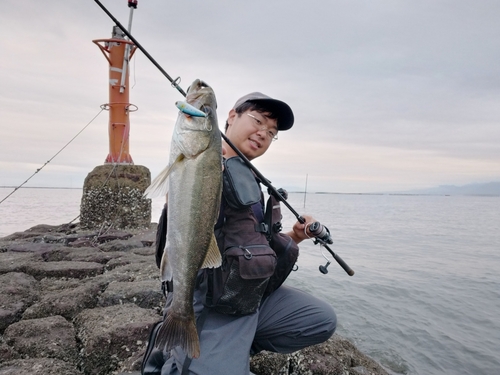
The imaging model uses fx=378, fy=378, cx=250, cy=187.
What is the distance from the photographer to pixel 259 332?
319 centimetres

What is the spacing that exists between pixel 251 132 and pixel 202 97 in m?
0.89

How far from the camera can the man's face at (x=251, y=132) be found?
326 cm

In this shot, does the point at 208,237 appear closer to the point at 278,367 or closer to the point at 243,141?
the point at 243,141

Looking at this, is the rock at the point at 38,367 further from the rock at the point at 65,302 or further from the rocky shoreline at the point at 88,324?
the rock at the point at 65,302

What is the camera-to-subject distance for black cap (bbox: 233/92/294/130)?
320 centimetres

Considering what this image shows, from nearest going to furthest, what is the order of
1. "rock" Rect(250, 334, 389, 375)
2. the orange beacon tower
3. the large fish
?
the large fish, "rock" Rect(250, 334, 389, 375), the orange beacon tower

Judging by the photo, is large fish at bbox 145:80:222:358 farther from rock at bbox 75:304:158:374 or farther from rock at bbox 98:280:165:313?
rock at bbox 98:280:165:313

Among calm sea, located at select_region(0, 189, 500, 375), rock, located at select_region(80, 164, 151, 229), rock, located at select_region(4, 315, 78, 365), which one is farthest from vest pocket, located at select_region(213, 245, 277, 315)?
rock, located at select_region(80, 164, 151, 229)

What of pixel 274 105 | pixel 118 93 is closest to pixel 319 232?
pixel 274 105

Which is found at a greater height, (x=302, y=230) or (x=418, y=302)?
(x=302, y=230)

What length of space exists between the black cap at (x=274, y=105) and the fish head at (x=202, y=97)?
75 centimetres

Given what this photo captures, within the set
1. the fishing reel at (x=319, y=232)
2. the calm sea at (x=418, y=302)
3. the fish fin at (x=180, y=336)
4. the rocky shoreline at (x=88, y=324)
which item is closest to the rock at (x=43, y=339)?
the rocky shoreline at (x=88, y=324)

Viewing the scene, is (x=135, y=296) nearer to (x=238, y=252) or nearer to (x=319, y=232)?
(x=238, y=252)

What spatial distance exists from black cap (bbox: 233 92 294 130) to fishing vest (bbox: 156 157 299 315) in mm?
599
